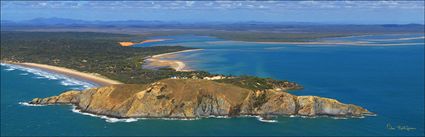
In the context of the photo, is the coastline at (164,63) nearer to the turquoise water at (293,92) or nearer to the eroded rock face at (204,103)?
the turquoise water at (293,92)

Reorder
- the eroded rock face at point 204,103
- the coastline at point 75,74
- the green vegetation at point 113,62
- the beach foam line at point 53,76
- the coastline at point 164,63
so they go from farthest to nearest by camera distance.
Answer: the coastline at point 164,63, the coastline at point 75,74, the beach foam line at point 53,76, the green vegetation at point 113,62, the eroded rock face at point 204,103

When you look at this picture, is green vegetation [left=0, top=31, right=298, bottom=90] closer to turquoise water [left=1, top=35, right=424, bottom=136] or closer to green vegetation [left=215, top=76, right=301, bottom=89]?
green vegetation [left=215, top=76, right=301, bottom=89]

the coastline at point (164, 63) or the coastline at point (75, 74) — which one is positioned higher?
the coastline at point (164, 63)

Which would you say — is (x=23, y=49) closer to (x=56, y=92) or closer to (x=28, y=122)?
(x=56, y=92)

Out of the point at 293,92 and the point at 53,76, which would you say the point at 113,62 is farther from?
the point at 293,92
